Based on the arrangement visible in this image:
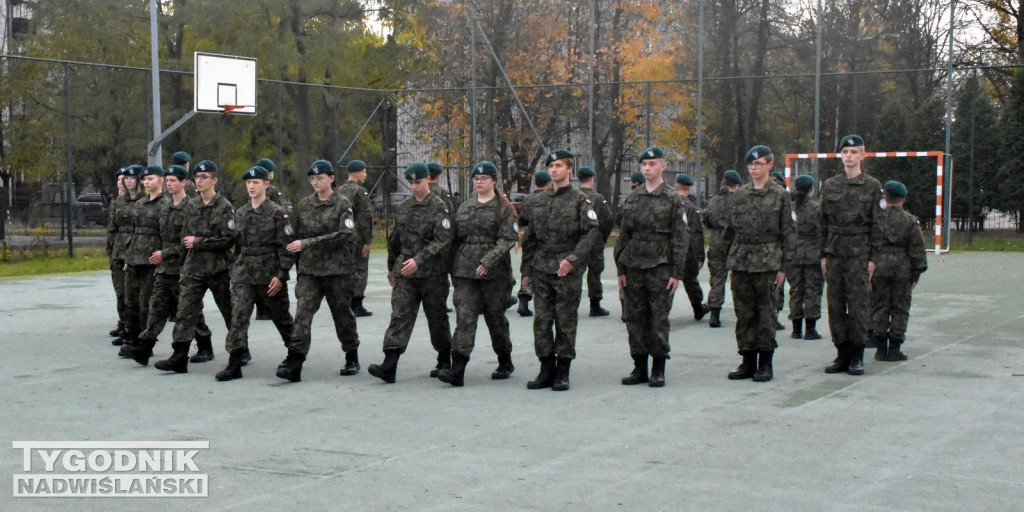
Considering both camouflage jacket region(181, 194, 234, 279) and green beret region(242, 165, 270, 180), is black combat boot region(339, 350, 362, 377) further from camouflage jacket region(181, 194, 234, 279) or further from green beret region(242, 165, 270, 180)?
green beret region(242, 165, 270, 180)

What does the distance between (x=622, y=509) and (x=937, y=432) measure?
107 inches

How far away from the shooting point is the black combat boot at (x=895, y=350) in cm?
1009

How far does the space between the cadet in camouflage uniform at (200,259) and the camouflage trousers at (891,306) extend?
5.67 m

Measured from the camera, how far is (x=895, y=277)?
1023cm

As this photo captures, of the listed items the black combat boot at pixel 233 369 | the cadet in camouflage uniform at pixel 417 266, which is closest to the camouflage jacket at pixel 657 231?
the cadet in camouflage uniform at pixel 417 266

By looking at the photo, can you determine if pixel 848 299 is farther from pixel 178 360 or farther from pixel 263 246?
pixel 178 360

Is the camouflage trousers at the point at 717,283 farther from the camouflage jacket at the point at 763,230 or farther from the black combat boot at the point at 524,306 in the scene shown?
the camouflage jacket at the point at 763,230

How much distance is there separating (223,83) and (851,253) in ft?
50.2

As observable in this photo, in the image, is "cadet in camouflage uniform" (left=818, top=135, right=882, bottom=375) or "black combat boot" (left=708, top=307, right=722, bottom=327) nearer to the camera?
"cadet in camouflage uniform" (left=818, top=135, right=882, bottom=375)

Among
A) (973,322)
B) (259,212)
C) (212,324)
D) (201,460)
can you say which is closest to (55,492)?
(201,460)

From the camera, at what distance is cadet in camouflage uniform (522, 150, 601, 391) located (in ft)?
28.3

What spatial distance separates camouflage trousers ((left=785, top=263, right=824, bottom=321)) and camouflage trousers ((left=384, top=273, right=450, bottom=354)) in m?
3.89

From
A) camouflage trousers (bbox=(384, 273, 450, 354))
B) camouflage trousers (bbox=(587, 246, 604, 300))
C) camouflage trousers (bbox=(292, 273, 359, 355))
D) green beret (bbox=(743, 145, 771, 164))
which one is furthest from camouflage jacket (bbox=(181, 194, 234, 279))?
camouflage trousers (bbox=(587, 246, 604, 300))

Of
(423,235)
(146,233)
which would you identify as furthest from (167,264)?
(423,235)
